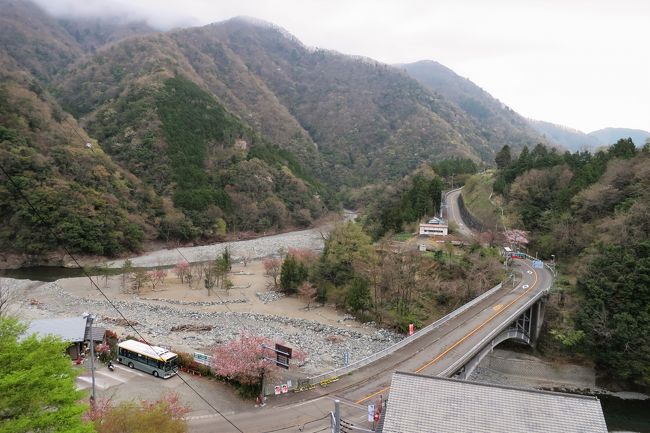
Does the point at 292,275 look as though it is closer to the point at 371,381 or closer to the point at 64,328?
the point at 64,328

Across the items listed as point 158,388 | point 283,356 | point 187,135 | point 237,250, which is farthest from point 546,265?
point 187,135

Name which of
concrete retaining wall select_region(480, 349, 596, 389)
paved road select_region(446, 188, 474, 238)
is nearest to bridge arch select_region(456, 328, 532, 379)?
concrete retaining wall select_region(480, 349, 596, 389)

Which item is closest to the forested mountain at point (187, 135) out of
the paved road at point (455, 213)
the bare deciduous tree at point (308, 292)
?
the paved road at point (455, 213)

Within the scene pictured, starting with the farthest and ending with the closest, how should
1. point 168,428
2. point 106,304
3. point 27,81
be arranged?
point 27,81 → point 106,304 → point 168,428

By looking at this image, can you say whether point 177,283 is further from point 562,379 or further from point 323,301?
point 562,379

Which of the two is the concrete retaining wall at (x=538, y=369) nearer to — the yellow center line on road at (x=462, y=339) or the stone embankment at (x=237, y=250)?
the yellow center line on road at (x=462, y=339)

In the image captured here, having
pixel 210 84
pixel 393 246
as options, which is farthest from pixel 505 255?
pixel 210 84
